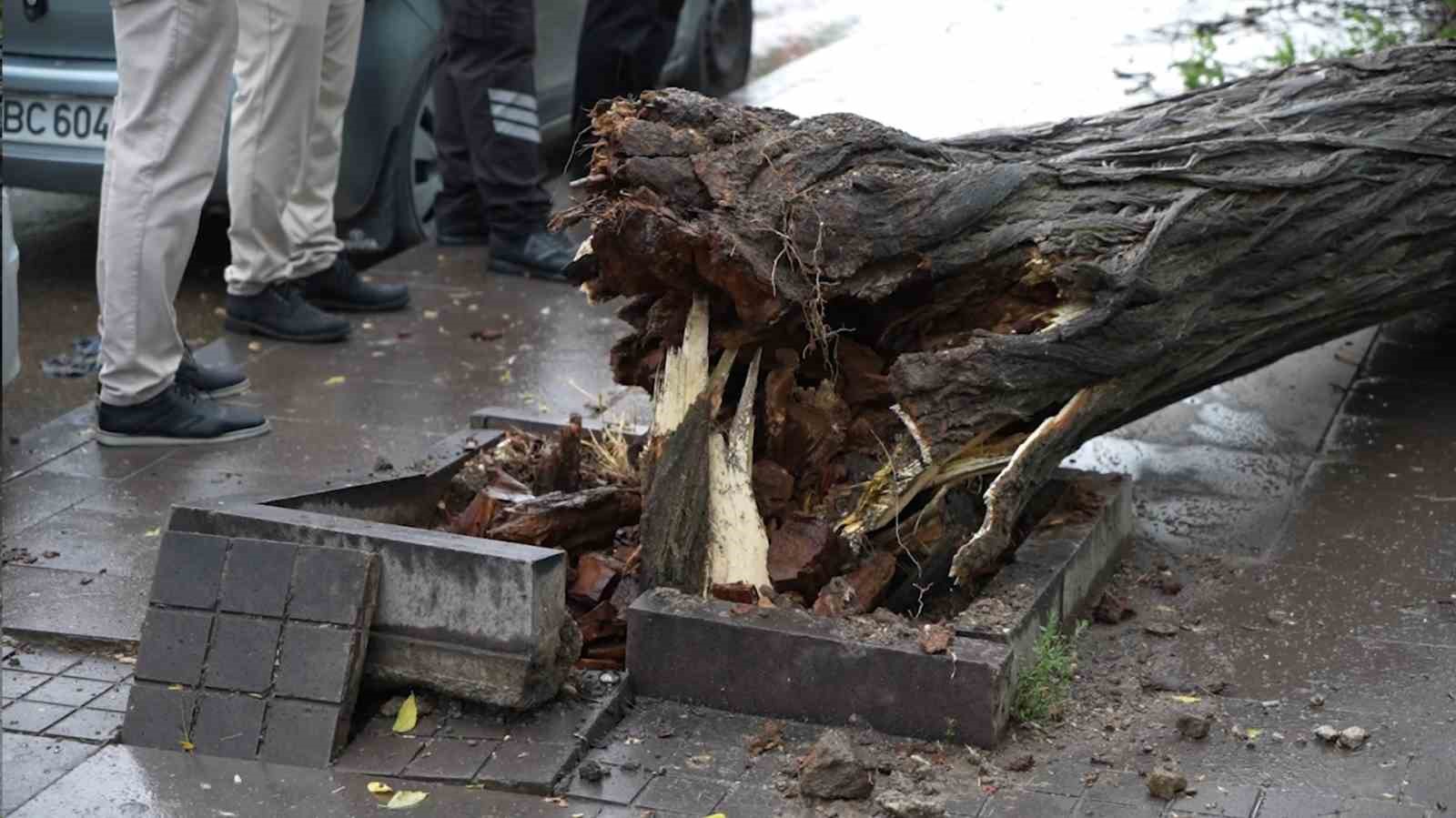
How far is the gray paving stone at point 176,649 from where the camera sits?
4.09m

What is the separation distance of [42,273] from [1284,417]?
5289 millimetres

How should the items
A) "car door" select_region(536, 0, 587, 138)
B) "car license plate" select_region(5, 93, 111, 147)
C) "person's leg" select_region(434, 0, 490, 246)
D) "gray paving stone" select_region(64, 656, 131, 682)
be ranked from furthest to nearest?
1. "car door" select_region(536, 0, 587, 138)
2. "person's leg" select_region(434, 0, 490, 246)
3. "car license plate" select_region(5, 93, 111, 147)
4. "gray paving stone" select_region(64, 656, 131, 682)

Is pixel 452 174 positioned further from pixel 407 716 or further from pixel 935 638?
pixel 935 638

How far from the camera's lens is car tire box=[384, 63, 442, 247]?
7875 mm

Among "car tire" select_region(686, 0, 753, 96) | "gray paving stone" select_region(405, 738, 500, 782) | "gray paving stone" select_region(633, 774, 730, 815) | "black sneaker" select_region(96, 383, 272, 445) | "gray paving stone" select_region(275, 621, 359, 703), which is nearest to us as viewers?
"gray paving stone" select_region(633, 774, 730, 815)

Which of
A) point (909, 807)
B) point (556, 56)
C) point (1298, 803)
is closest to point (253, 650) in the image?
point (909, 807)

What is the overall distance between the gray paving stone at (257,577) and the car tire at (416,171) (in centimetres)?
398

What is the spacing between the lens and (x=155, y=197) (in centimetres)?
561

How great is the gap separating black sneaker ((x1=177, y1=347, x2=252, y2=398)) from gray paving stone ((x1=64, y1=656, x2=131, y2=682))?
183 centimetres

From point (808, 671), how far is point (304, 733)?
1.06m

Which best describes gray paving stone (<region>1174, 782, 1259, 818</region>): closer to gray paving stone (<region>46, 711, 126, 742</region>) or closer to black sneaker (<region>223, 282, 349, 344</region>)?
gray paving stone (<region>46, 711, 126, 742</region>)

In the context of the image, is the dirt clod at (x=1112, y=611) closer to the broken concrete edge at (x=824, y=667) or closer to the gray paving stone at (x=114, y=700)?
the broken concrete edge at (x=824, y=667)

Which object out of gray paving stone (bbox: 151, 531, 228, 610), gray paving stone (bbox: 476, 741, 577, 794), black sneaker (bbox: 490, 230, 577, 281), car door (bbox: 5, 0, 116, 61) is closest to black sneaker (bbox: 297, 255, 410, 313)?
black sneaker (bbox: 490, 230, 577, 281)

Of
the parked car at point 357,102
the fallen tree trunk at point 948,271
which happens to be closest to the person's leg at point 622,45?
the parked car at point 357,102
